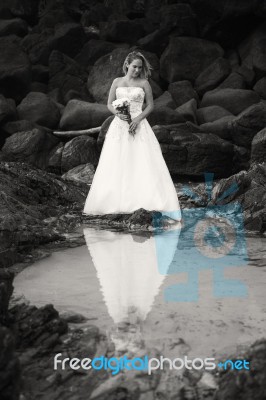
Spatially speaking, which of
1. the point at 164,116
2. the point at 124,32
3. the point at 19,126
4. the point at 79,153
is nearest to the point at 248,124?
the point at 164,116

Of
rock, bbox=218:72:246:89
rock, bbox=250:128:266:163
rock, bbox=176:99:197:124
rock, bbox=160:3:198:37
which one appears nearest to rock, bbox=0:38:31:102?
rock, bbox=160:3:198:37

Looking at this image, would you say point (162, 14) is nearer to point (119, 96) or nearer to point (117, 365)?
point (119, 96)

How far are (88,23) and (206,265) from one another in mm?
21163

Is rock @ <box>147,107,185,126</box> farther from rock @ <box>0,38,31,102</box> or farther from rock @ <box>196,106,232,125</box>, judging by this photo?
rock @ <box>0,38,31,102</box>

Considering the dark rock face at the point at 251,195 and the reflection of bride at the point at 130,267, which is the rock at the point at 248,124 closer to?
the dark rock face at the point at 251,195

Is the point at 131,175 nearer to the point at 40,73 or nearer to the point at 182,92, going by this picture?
the point at 182,92

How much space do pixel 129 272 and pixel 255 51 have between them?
657 inches

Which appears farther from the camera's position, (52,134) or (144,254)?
(52,134)

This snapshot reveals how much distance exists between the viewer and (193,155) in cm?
1403

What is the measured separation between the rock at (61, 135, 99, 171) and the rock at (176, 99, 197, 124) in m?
2.98

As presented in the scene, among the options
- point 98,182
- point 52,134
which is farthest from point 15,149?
point 98,182

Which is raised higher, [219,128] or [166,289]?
[219,128]

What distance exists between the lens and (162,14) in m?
22.4

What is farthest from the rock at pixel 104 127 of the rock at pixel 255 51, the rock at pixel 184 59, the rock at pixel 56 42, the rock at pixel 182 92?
the rock at pixel 56 42
